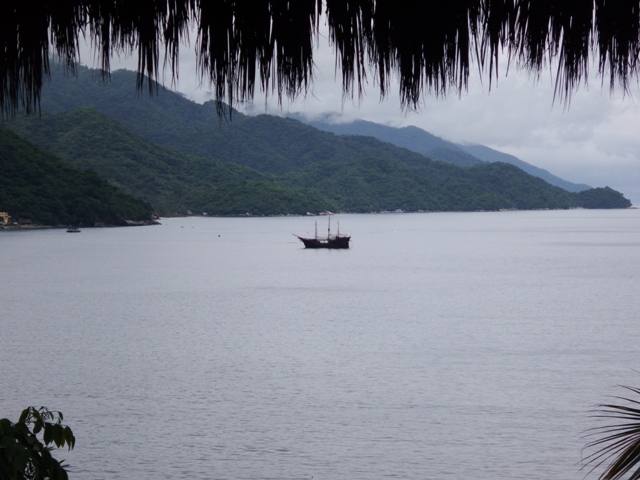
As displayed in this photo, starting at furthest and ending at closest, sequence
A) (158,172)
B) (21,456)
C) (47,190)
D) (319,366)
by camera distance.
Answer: (158,172)
(47,190)
(319,366)
(21,456)

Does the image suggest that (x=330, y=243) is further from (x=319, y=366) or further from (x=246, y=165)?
(x=246, y=165)

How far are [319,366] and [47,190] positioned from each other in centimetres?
7007

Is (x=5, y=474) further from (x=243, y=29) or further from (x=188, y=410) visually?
(x=188, y=410)

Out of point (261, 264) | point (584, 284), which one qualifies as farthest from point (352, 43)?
point (261, 264)

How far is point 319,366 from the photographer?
2439cm

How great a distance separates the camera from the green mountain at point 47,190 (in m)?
85.5

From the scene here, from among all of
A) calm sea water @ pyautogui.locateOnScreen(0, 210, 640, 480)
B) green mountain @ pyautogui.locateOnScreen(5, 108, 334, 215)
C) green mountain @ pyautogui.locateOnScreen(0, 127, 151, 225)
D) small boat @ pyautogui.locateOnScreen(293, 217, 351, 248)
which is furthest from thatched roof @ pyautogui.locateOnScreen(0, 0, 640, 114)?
green mountain @ pyautogui.locateOnScreen(5, 108, 334, 215)

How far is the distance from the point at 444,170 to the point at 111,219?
103457mm

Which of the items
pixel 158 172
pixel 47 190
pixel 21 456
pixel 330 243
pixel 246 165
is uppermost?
pixel 246 165

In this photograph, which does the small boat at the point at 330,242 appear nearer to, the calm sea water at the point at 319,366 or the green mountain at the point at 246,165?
the calm sea water at the point at 319,366

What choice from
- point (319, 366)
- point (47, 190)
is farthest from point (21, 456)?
point (47, 190)

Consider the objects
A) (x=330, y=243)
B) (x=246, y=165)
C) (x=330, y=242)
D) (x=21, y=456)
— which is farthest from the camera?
(x=246, y=165)

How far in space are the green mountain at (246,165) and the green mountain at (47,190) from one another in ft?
71.5

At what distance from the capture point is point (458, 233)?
343 ft
